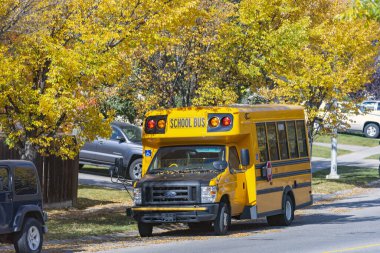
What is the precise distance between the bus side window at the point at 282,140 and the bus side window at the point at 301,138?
94cm

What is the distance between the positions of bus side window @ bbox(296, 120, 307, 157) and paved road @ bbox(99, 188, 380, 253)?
1723 mm

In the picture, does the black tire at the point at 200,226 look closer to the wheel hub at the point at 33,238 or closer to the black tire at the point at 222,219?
the black tire at the point at 222,219

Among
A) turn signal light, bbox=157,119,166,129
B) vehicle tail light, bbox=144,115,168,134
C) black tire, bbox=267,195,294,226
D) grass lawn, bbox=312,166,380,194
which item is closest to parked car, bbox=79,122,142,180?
grass lawn, bbox=312,166,380,194

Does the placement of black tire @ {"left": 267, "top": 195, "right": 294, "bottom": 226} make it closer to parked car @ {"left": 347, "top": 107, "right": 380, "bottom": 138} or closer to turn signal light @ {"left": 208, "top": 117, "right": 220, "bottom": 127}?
turn signal light @ {"left": 208, "top": 117, "right": 220, "bottom": 127}

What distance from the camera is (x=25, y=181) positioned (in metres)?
15.7

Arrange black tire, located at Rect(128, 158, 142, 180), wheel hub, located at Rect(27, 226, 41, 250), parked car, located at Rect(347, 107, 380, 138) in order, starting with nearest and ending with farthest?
wheel hub, located at Rect(27, 226, 41, 250) → black tire, located at Rect(128, 158, 142, 180) → parked car, located at Rect(347, 107, 380, 138)

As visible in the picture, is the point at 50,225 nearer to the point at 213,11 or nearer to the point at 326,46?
the point at 213,11

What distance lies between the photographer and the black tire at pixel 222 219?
1910cm

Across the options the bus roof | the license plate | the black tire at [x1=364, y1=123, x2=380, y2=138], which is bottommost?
the license plate

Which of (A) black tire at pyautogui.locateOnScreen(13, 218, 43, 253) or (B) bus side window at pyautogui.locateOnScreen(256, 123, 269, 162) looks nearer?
(A) black tire at pyautogui.locateOnScreen(13, 218, 43, 253)

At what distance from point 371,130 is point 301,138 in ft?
100

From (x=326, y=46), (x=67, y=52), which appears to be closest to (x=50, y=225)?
(x=67, y=52)

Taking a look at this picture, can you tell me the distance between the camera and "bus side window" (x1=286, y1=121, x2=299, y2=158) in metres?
22.7

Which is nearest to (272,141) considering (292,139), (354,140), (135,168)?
(292,139)
